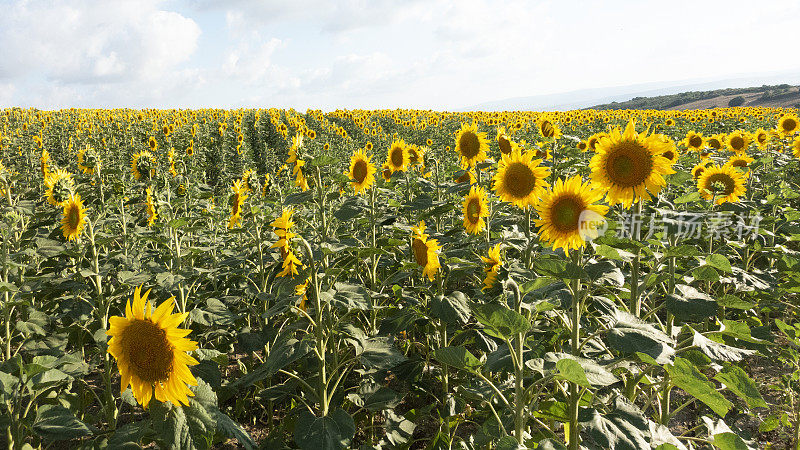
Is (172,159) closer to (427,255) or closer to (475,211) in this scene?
(475,211)

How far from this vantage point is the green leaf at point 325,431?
2.23m

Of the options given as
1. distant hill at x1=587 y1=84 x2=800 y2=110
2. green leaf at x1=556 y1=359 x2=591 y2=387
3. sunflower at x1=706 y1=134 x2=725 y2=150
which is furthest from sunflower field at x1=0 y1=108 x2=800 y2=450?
distant hill at x1=587 y1=84 x2=800 y2=110

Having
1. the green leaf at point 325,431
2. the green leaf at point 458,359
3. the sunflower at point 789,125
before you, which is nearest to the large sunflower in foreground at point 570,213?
the green leaf at point 458,359

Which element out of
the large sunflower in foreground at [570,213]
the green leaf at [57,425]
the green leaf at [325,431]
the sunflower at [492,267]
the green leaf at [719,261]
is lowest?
the green leaf at [325,431]

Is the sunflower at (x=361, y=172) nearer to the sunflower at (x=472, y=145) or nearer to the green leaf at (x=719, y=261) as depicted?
the sunflower at (x=472, y=145)

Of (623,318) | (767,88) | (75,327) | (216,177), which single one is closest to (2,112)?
(216,177)

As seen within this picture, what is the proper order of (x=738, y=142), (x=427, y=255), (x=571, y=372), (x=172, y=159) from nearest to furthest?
(x=571, y=372)
(x=427, y=255)
(x=738, y=142)
(x=172, y=159)

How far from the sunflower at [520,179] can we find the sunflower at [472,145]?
3.62ft

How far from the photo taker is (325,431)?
2.30 metres

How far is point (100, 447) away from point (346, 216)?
1.76 meters

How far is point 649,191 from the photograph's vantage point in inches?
96.8

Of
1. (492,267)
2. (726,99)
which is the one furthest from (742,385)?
(726,99)

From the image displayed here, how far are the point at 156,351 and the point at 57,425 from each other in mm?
720

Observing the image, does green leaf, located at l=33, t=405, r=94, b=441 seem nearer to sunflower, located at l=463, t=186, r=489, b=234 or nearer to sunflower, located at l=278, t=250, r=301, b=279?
sunflower, located at l=278, t=250, r=301, b=279
